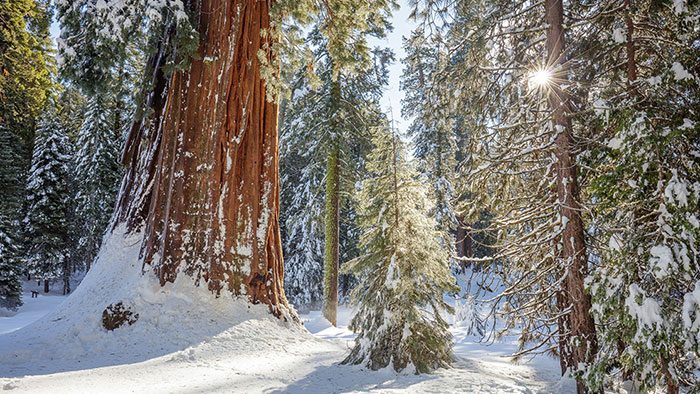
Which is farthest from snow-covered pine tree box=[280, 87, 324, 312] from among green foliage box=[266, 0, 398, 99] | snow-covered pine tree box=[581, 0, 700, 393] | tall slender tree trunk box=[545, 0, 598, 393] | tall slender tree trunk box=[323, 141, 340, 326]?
snow-covered pine tree box=[581, 0, 700, 393]

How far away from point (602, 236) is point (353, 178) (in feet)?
30.3

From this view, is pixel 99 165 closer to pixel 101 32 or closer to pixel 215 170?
pixel 215 170

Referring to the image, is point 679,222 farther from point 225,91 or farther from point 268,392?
point 225,91

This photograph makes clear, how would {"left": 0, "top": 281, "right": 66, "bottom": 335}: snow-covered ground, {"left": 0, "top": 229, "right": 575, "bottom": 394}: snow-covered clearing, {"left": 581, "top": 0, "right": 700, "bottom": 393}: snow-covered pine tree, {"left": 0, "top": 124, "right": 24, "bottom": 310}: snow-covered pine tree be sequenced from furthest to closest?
{"left": 0, "top": 124, "right": 24, "bottom": 310}: snow-covered pine tree, {"left": 0, "top": 281, "right": 66, "bottom": 335}: snow-covered ground, {"left": 0, "top": 229, "right": 575, "bottom": 394}: snow-covered clearing, {"left": 581, "top": 0, "right": 700, "bottom": 393}: snow-covered pine tree

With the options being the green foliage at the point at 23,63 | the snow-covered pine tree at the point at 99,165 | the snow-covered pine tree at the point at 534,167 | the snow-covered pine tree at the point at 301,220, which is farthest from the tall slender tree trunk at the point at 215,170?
the snow-covered pine tree at the point at 99,165

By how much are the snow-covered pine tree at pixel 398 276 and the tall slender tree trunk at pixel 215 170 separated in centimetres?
185

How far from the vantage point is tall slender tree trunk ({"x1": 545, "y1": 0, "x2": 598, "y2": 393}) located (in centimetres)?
432

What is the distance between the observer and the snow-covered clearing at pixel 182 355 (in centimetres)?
378

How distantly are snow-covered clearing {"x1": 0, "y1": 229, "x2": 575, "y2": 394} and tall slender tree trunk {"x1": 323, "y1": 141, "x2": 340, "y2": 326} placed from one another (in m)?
6.55

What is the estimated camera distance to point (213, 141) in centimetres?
602

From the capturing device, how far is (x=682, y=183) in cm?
328

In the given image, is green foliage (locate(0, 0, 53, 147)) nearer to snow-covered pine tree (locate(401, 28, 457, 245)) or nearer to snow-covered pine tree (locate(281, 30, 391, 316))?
snow-covered pine tree (locate(281, 30, 391, 316))

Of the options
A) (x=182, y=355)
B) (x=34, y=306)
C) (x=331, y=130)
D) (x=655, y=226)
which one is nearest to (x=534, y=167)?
(x=655, y=226)

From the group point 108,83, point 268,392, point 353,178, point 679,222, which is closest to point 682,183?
point 679,222
